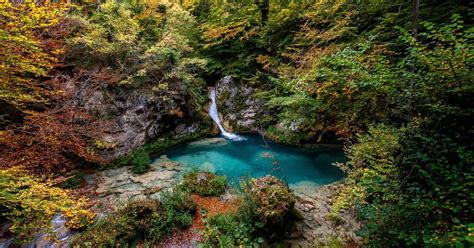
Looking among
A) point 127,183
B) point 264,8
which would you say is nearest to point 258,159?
point 127,183

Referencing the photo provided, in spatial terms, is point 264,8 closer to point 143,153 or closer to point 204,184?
point 143,153

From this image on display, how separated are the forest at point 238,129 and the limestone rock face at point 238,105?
0.09 meters

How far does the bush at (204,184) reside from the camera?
7.02m

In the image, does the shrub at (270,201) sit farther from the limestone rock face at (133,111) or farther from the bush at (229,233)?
the limestone rock face at (133,111)

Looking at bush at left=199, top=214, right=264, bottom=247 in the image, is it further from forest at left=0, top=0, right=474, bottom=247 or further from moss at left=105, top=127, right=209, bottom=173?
moss at left=105, top=127, right=209, bottom=173

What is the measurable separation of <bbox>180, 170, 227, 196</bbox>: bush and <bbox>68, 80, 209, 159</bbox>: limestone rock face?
403 centimetres

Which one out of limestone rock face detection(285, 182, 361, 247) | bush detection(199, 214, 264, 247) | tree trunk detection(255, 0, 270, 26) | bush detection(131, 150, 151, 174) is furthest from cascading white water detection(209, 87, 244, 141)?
bush detection(199, 214, 264, 247)

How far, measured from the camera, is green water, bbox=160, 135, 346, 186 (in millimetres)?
8688

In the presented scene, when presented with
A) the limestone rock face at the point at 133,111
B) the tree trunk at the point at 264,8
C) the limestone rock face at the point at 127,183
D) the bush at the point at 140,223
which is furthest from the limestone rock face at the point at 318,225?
the tree trunk at the point at 264,8

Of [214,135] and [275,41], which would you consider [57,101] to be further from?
[275,41]

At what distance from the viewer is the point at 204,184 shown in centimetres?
719

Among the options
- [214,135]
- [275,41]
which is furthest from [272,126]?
[275,41]

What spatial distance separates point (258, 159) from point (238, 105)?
4.24 m

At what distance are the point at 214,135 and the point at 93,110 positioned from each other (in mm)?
6124
